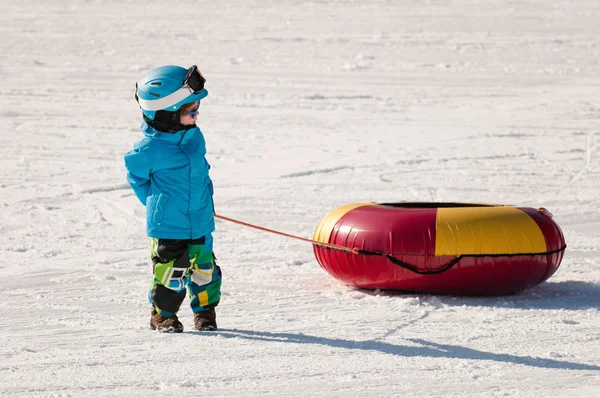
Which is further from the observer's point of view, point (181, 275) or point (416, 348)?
point (181, 275)

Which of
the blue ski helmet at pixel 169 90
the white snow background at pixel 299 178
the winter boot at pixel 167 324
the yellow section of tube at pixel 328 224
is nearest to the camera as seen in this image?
the white snow background at pixel 299 178

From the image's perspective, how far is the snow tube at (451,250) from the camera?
5.20m

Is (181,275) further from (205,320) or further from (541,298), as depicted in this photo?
(541,298)

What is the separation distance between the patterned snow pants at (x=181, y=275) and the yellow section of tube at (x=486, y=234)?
126 centimetres

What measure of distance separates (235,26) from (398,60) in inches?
196

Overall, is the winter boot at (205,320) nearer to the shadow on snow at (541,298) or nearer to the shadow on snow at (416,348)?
the shadow on snow at (416,348)

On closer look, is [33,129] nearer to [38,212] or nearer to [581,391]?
[38,212]

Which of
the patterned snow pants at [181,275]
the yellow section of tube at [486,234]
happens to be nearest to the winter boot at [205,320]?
the patterned snow pants at [181,275]

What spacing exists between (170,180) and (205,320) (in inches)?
27.6

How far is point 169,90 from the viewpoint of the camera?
14.6 ft

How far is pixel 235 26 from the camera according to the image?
21031mm

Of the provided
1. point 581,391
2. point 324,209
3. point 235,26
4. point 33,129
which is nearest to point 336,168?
point 324,209

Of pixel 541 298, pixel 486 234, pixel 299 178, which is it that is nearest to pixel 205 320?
pixel 486 234

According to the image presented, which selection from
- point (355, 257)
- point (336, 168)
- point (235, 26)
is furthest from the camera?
point (235, 26)
